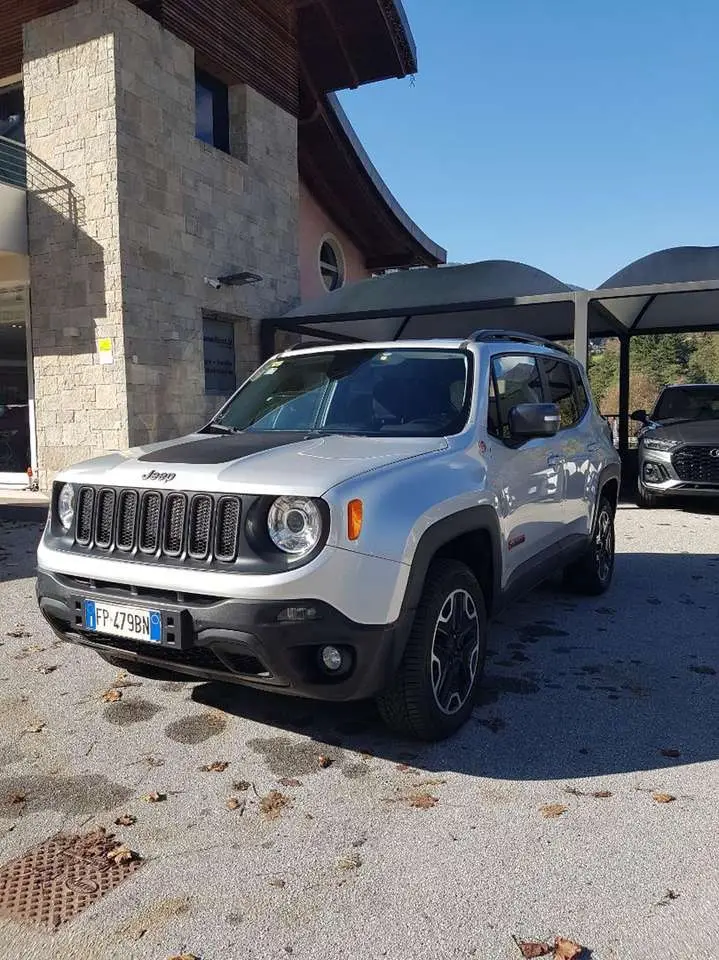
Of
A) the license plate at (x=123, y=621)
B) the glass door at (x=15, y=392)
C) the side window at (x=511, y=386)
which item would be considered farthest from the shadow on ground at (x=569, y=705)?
the glass door at (x=15, y=392)

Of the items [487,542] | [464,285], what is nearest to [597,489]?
[487,542]

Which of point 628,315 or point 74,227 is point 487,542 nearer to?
point 74,227

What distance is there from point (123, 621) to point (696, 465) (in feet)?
28.5

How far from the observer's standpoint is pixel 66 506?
141 inches

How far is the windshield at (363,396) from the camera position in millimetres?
3943

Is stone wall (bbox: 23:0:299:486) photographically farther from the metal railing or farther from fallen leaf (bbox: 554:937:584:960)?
fallen leaf (bbox: 554:937:584:960)

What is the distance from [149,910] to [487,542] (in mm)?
2163

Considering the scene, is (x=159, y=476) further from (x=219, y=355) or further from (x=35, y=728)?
(x=219, y=355)

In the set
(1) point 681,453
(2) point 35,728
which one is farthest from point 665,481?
(2) point 35,728

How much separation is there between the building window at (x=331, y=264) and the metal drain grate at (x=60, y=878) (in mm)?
16345

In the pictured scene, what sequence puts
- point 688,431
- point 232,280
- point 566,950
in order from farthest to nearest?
1. point 232,280
2. point 688,431
3. point 566,950

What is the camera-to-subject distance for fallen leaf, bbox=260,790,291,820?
114 inches

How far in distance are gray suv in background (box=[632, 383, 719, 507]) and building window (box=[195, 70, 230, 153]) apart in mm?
8431

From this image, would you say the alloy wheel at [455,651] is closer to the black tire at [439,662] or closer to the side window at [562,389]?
the black tire at [439,662]
